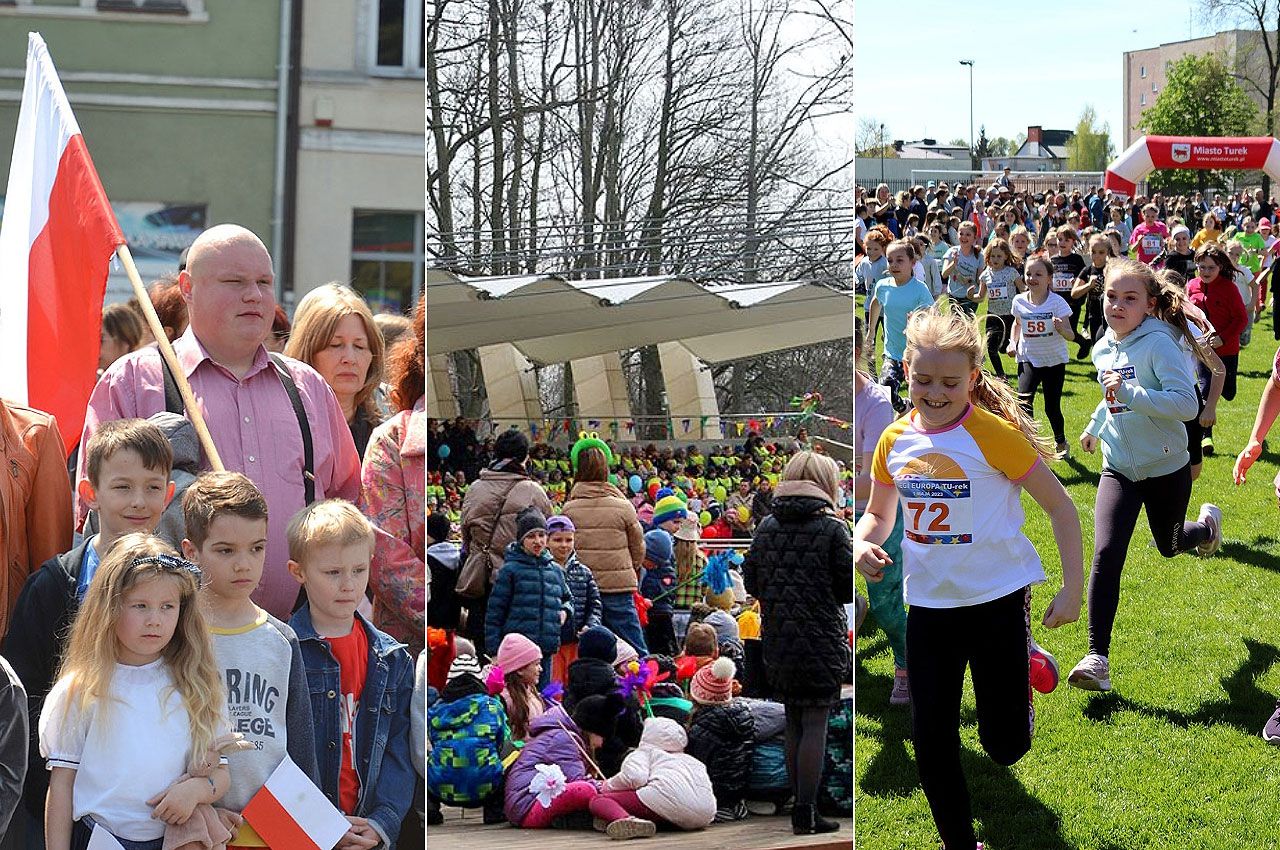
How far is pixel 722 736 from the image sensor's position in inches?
140

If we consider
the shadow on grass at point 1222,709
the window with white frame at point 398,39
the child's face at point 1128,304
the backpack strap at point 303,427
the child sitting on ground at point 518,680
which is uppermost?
the window with white frame at point 398,39

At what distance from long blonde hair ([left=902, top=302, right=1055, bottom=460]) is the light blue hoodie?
1.59 m

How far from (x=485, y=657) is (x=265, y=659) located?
0.65 metres

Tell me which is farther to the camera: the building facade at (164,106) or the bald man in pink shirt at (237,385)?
the building facade at (164,106)

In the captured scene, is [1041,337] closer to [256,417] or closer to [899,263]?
[899,263]

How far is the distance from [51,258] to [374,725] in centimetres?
131

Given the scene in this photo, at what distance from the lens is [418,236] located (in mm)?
3672

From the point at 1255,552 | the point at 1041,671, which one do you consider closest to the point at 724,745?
the point at 1041,671

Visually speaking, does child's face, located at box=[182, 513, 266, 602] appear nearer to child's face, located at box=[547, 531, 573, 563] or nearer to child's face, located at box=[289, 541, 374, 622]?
child's face, located at box=[289, 541, 374, 622]

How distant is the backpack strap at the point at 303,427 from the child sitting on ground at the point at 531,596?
1.68ft

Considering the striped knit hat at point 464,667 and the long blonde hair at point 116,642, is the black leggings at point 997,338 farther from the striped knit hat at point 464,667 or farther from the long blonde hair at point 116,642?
the long blonde hair at point 116,642

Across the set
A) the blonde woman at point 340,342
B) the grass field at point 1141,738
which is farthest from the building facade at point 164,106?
the grass field at point 1141,738

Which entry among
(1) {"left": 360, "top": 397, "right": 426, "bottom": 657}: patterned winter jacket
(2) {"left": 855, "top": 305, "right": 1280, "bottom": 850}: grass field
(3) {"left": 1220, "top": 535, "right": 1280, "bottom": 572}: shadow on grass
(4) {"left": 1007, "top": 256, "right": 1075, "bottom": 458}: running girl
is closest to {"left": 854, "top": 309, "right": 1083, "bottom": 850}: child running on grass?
(2) {"left": 855, "top": 305, "right": 1280, "bottom": 850}: grass field

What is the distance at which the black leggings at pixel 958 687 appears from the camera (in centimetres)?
399
